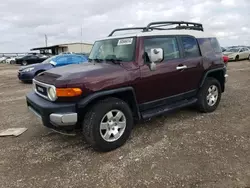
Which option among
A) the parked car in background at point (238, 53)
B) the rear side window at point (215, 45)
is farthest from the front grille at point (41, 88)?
the parked car in background at point (238, 53)

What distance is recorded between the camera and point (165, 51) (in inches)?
176

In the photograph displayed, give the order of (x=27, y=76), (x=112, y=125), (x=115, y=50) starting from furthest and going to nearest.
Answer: (x=27, y=76), (x=115, y=50), (x=112, y=125)

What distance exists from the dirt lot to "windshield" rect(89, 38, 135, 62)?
1478 millimetres

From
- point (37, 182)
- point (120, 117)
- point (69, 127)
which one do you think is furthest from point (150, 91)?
point (37, 182)

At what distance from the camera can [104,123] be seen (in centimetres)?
364

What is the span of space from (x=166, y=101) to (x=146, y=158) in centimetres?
142

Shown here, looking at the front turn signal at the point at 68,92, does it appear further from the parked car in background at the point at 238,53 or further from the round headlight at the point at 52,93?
the parked car in background at the point at 238,53

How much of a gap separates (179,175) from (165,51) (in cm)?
238

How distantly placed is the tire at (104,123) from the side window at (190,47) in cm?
196

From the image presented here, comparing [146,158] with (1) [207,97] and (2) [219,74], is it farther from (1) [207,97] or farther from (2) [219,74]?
(2) [219,74]

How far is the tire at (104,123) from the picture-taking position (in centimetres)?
349

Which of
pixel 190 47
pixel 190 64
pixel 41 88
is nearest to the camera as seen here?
pixel 41 88

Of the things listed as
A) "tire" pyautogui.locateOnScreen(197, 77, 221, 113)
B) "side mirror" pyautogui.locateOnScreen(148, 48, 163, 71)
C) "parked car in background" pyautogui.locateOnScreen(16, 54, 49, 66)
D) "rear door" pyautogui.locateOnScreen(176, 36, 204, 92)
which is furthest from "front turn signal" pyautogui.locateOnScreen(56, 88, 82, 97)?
"parked car in background" pyautogui.locateOnScreen(16, 54, 49, 66)

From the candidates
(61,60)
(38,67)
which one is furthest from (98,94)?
(61,60)
